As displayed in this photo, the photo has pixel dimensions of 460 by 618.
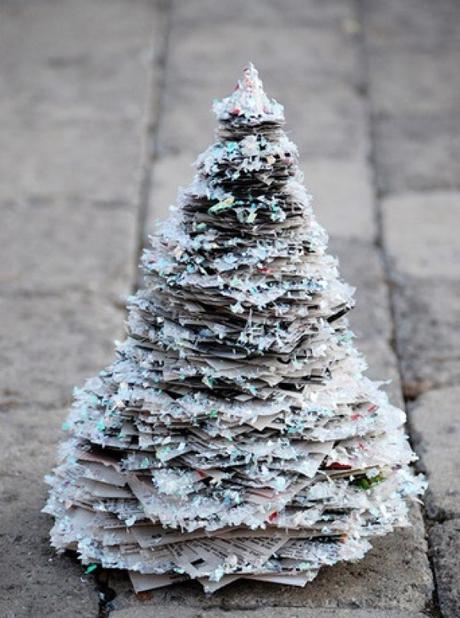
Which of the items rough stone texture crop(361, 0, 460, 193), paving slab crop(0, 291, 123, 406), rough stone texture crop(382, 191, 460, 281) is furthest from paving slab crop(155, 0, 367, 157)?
paving slab crop(0, 291, 123, 406)

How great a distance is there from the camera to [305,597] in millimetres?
3129

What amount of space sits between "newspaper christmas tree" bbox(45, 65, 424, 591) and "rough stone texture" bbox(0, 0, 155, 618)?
30 centimetres

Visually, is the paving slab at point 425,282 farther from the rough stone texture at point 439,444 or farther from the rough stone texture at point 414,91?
the rough stone texture at point 414,91

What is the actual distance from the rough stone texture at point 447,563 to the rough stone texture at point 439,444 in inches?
3.2

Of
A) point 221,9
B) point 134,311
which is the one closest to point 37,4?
point 221,9

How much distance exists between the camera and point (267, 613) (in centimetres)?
307

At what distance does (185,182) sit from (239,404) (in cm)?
317

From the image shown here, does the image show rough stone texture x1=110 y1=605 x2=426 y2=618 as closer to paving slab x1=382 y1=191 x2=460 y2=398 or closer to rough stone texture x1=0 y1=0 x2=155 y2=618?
rough stone texture x1=0 y1=0 x2=155 y2=618

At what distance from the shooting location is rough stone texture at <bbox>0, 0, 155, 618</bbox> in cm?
343

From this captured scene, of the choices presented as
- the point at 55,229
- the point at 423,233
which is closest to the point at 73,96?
the point at 55,229

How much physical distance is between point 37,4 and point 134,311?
6.20 meters

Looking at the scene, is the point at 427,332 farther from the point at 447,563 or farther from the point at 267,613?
the point at 267,613

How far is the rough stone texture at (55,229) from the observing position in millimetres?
3426

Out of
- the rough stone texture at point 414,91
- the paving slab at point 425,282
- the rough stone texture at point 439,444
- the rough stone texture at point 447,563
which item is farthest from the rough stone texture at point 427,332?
the rough stone texture at point 414,91
